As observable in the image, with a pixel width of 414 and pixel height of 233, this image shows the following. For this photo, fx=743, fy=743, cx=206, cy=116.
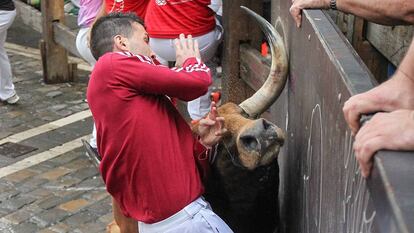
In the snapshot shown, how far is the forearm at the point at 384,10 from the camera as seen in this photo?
2.45 metres

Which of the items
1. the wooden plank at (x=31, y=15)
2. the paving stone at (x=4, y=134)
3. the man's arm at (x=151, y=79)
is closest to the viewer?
the man's arm at (x=151, y=79)

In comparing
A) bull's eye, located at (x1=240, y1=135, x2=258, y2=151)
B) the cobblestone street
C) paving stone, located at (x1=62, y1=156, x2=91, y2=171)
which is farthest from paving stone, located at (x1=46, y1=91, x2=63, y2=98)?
bull's eye, located at (x1=240, y1=135, x2=258, y2=151)

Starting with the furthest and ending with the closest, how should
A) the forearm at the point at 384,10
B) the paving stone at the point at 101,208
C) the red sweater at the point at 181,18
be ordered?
the paving stone at the point at 101,208 → the red sweater at the point at 181,18 → the forearm at the point at 384,10

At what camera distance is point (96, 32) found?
363cm

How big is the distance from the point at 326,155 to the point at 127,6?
3.65 meters

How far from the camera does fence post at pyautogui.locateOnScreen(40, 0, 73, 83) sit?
30.0ft

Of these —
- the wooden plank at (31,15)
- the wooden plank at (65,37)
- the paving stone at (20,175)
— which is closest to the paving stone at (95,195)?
the paving stone at (20,175)

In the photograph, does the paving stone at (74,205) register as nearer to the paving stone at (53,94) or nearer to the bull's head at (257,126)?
the bull's head at (257,126)

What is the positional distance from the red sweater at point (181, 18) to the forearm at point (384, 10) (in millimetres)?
2610

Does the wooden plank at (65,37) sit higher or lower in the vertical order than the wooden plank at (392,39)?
lower

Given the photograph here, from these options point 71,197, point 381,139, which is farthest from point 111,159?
point 71,197

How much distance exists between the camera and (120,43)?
3.48 metres

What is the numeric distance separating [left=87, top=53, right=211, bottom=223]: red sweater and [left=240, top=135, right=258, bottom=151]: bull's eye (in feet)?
1.16

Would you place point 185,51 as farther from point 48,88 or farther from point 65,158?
point 48,88
